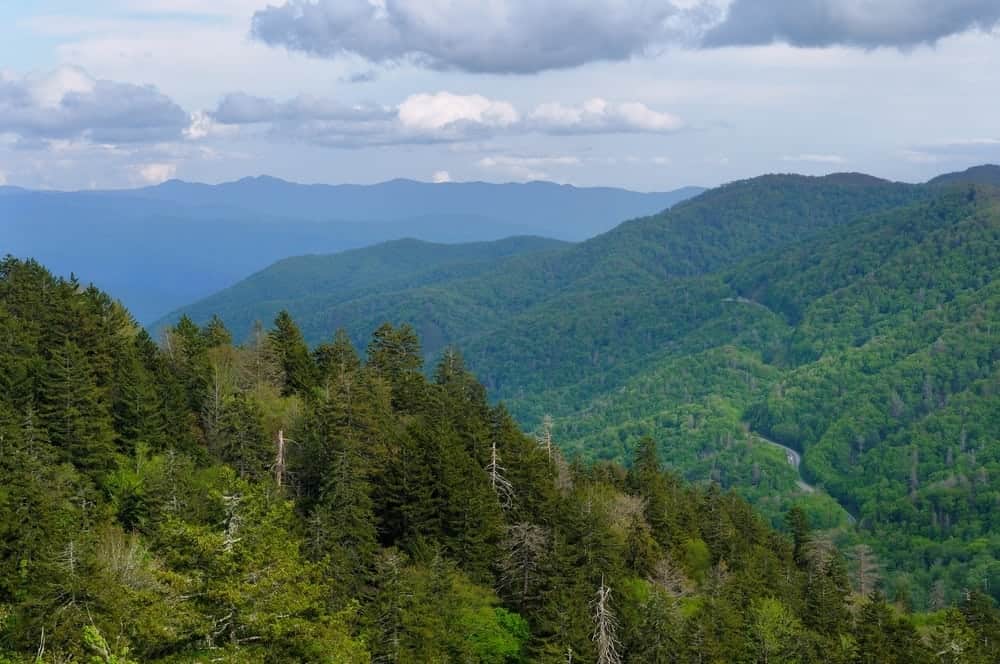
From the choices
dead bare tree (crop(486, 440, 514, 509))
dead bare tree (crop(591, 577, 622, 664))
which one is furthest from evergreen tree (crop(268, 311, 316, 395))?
dead bare tree (crop(591, 577, 622, 664))

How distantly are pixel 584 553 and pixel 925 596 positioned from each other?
3871 inches

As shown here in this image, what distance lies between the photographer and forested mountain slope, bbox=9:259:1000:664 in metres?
19.2

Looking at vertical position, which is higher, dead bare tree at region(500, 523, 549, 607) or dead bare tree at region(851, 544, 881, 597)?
dead bare tree at region(500, 523, 549, 607)

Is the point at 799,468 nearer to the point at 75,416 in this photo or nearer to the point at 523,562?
the point at 523,562

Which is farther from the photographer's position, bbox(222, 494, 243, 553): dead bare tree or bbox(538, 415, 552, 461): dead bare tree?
bbox(538, 415, 552, 461): dead bare tree

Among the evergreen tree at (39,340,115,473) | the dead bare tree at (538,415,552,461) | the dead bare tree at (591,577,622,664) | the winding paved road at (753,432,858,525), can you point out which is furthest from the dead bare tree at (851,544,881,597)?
the evergreen tree at (39,340,115,473)

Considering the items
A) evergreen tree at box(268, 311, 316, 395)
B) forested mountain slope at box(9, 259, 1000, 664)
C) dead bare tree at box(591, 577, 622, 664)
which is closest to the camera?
forested mountain slope at box(9, 259, 1000, 664)

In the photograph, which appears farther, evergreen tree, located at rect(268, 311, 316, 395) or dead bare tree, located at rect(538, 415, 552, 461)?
evergreen tree, located at rect(268, 311, 316, 395)

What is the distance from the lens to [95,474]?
37125 mm

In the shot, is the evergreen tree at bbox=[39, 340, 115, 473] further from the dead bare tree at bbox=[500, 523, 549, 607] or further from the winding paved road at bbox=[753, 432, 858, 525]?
the winding paved road at bbox=[753, 432, 858, 525]

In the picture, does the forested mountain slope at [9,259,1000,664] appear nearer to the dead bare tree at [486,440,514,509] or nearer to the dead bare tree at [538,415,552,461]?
the dead bare tree at [486,440,514,509]

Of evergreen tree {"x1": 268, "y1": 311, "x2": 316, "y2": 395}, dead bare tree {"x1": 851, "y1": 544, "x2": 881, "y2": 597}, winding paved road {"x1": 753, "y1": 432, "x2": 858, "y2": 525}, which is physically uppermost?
evergreen tree {"x1": 268, "y1": 311, "x2": 316, "y2": 395}

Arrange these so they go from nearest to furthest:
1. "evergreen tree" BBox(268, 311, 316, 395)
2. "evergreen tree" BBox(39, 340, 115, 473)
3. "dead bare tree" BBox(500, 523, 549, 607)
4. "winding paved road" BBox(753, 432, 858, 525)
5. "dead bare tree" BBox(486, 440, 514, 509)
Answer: "evergreen tree" BBox(39, 340, 115, 473), "dead bare tree" BBox(500, 523, 549, 607), "dead bare tree" BBox(486, 440, 514, 509), "evergreen tree" BBox(268, 311, 316, 395), "winding paved road" BBox(753, 432, 858, 525)

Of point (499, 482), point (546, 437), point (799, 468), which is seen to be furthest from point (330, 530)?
point (799, 468)
